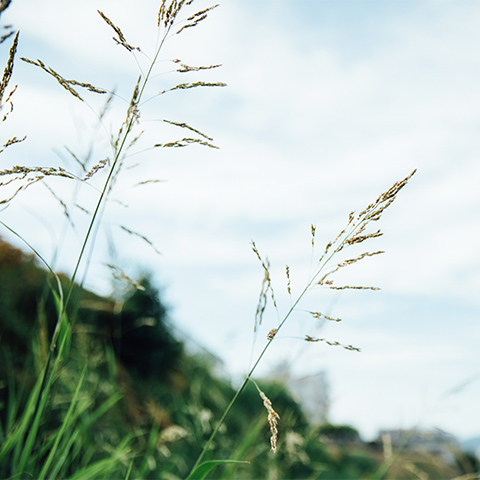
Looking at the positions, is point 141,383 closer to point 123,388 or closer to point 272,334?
point 123,388

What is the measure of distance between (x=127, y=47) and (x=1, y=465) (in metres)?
1.64

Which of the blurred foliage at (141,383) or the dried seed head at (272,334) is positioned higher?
the dried seed head at (272,334)

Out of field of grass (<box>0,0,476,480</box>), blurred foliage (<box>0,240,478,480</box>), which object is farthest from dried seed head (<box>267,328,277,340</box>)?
blurred foliage (<box>0,240,478,480</box>)

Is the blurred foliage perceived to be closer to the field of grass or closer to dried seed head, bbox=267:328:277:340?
the field of grass

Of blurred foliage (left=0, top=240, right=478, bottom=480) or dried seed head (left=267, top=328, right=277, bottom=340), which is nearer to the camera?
dried seed head (left=267, top=328, right=277, bottom=340)

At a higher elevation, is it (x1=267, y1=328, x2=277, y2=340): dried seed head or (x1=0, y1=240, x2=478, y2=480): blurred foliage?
(x1=267, y1=328, x2=277, y2=340): dried seed head

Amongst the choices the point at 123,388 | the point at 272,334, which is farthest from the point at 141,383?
the point at 272,334

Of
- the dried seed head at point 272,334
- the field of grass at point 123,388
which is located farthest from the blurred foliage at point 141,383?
the dried seed head at point 272,334

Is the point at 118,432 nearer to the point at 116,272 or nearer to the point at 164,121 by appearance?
the point at 116,272

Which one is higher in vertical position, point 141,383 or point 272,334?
point 272,334

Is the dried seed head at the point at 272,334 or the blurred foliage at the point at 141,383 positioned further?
the blurred foliage at the point at 141,383

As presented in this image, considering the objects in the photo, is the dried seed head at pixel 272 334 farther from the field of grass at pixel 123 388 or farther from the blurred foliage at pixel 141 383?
the blurred foliage at pixel 141 383

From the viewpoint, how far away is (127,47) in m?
1.06

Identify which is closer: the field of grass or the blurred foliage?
the field of grass
